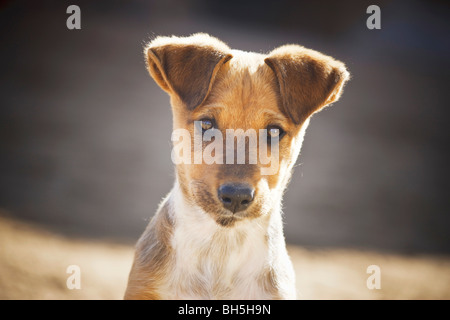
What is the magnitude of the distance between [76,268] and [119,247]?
1.75 meters

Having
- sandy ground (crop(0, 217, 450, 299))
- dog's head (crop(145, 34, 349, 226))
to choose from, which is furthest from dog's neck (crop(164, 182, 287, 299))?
sandy ground (crop(0, 217, 450, 299))

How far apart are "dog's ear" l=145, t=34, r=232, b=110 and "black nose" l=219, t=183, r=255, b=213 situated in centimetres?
84

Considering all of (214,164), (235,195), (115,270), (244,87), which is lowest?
(115,270)

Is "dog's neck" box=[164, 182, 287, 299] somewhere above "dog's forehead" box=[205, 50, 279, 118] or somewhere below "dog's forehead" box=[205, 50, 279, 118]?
below

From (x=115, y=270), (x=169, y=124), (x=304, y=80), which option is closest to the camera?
(x=304, y=80)

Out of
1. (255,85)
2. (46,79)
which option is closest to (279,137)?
(255,85)

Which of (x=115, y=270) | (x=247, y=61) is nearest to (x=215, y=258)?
(x=247, y=61)

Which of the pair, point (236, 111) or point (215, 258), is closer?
point (236, 111)

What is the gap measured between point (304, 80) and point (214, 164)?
115cm

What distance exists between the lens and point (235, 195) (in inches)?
153

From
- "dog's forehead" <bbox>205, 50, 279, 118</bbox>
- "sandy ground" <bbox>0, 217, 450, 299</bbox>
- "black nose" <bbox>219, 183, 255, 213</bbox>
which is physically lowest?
"sandy ground" <bbox>0, 217, 450, 299</bbox>

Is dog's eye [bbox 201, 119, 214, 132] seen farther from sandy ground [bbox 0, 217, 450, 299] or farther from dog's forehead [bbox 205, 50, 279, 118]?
sandy ground [bbox 0, 217, 450, 299]

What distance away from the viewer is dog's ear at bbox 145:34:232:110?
172 inches

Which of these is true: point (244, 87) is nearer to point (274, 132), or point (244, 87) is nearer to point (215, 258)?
point (274, 132)
